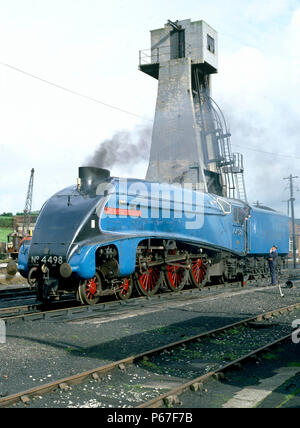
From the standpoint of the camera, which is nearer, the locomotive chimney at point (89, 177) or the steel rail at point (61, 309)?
the steel rail at point (61, 309)

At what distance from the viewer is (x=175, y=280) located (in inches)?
595

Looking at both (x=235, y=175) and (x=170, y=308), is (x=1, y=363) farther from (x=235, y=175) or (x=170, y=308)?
(x=235, y=175)

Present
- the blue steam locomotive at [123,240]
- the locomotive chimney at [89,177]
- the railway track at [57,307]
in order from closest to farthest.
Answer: the railway track at [57,307], the blue steam locomotive at [123,240], the locomotive chimney at [89,177]

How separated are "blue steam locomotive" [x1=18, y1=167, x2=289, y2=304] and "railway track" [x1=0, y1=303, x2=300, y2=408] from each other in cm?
357

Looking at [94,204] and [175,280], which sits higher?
[94,204]

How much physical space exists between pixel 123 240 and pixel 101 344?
4489 mm

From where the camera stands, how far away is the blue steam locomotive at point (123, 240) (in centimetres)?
1085

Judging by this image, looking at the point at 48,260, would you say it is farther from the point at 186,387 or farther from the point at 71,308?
the point at 186,387

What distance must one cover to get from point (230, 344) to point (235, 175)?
82.4ft

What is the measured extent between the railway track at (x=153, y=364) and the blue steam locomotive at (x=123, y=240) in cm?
357
